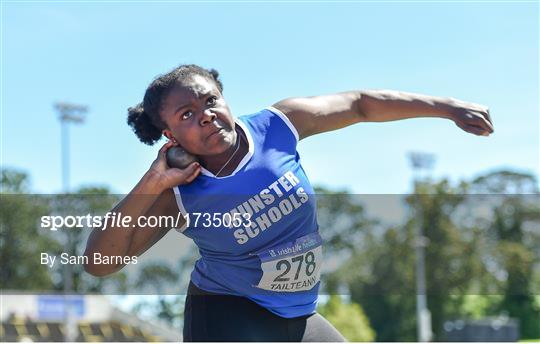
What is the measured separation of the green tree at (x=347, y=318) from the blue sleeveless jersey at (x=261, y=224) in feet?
93.4

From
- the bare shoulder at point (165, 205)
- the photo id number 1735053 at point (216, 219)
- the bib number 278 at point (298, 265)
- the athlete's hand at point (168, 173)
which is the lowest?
the bib number 278 at point (298, 265)

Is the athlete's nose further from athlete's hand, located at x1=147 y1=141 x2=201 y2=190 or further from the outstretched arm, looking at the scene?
the outstretched arm

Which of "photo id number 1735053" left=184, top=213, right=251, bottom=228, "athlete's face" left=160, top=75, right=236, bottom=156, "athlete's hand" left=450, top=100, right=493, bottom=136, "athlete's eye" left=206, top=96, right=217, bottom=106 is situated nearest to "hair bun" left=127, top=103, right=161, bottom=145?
"athlete's face" left=160, top=75, right=236, bottom=156

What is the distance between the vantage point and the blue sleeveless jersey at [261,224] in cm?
320

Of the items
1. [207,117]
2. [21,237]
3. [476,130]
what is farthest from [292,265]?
[21,237]

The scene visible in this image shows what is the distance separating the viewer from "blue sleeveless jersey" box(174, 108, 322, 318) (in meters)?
3.20

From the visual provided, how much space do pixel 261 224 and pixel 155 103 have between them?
2.06ft

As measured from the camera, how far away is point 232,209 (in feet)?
10.5

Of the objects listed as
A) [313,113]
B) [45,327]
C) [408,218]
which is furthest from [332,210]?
[313,113]

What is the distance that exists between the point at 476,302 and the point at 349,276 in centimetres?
643

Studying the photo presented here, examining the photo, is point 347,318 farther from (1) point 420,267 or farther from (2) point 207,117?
(2) point 207,117

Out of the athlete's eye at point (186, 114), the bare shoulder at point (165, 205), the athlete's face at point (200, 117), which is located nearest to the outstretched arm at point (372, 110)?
the athlete's face at point (200, 117)

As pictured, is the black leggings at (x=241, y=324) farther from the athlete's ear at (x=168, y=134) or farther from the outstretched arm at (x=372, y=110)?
the outstretched arm at (x=372, y=110)

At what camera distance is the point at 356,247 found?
31688mm
